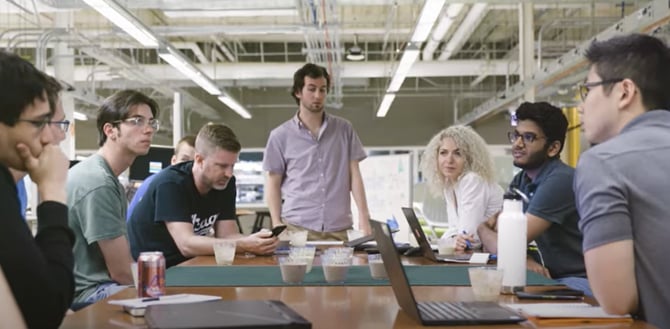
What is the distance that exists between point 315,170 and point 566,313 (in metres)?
2.70

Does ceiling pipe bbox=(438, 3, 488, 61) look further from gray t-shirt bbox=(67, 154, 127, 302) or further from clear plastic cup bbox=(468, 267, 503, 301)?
clear plastic cup bbox=(468, 267, 503, 301)

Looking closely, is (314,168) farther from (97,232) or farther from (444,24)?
(444,24)

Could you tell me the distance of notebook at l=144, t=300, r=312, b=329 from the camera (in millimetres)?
1232

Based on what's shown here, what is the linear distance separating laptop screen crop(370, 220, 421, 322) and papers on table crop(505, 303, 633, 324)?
25 centimetres

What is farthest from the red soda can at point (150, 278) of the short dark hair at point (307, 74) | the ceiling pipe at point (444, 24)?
the ceiling pipe at point (444, 24)

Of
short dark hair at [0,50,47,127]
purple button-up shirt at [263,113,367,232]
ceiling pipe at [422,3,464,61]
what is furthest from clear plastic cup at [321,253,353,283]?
ceiling pipe at [422,3,464,61]

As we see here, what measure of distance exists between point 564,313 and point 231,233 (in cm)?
217

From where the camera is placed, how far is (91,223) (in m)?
2.35

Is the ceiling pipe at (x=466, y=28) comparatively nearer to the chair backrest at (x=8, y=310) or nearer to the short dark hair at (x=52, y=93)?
the short dark hair at (x=52, y=93)

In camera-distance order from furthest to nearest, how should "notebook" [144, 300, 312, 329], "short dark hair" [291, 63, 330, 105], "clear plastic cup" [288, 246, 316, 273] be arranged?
"short dark hair" [291, 63, 330, 105], "clear plastic cup" [288, 246, 316, 273], "notebook" [144, 300, 312, 329]

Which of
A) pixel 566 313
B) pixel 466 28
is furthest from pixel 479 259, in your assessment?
pixel 466 28

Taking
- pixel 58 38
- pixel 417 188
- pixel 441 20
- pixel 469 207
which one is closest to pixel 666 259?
pixel 469 207

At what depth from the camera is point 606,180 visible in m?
1.53

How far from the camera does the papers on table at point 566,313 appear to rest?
1.42 metres
